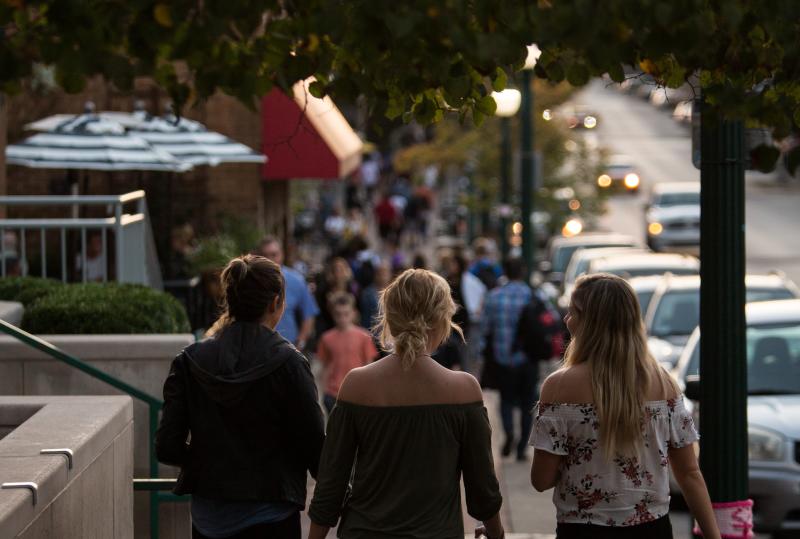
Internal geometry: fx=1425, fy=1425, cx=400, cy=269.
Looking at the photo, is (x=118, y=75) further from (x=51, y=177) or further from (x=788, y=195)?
(x=788, y=195)

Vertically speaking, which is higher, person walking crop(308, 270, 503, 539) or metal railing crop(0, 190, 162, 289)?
metal railing crop(0, 190, 162, 289)

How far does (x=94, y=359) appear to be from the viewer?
7.71 metres

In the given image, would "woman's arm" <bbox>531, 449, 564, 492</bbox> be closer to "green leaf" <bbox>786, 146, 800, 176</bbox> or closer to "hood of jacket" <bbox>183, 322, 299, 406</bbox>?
"hood of jacket" <bbox>183, 322, 299, 406</bbox>

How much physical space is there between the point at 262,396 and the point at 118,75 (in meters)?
1.77

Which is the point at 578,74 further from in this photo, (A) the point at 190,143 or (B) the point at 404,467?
(A) the point at 190,143

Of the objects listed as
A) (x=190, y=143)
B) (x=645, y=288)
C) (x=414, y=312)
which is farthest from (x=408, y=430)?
(x=645, y=288)

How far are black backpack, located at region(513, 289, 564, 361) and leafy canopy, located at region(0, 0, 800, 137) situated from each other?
28.0 feet

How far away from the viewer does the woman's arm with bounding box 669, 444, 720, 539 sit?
485 cm

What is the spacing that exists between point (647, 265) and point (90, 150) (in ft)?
29.5

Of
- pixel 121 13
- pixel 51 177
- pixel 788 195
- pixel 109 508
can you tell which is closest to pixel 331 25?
pixel 121 13

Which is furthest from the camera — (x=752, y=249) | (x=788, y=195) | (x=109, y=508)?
(x=788, y=195)

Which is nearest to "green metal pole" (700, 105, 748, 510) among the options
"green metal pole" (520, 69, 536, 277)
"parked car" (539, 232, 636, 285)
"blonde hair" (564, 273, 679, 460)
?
"blonde hair" (564, 273, 679, 460)

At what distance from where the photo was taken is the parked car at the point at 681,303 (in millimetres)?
14164

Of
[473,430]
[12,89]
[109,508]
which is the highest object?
[12,89]
